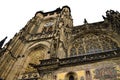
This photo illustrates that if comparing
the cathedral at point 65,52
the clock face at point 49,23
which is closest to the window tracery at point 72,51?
the cathedral at point 65,52

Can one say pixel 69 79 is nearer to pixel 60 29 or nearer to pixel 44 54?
pixel 44 54

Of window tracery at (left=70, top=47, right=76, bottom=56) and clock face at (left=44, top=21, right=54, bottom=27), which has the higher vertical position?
clock face at (left=44, top=21, right=54, bottom=27)

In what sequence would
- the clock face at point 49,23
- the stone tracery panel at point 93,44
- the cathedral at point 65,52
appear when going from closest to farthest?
1. the cathedral at point 65,52
2. the stone tracery panel at point 93,44
3. the clock face at point 49,23

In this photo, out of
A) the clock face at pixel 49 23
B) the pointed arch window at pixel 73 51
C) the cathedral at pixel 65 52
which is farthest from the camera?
the clock face at pixel 49 23

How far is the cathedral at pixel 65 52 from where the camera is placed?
11.5m

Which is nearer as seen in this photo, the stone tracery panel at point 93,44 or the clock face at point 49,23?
the stone tracery panel at point 93,44

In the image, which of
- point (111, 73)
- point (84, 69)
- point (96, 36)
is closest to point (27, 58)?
point (96, 36)

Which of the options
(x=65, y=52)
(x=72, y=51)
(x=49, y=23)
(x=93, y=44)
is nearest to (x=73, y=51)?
(x=72, y=51)

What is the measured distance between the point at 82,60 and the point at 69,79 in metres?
1.38

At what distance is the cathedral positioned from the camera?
11.5m

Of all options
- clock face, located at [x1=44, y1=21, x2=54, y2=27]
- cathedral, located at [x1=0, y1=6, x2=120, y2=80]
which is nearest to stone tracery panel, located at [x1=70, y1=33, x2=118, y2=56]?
cathedral, located at [x1=0, y1=6, x2=120, y2=80]

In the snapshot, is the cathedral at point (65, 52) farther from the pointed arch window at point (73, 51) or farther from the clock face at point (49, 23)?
the clock face at point (49, 23)

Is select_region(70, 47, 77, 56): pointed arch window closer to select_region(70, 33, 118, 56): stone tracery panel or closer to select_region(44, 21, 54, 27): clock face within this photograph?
select_region(70, 33, 118, 56): stone tracery panel

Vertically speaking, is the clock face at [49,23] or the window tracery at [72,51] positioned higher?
the clock face at [49,23]
